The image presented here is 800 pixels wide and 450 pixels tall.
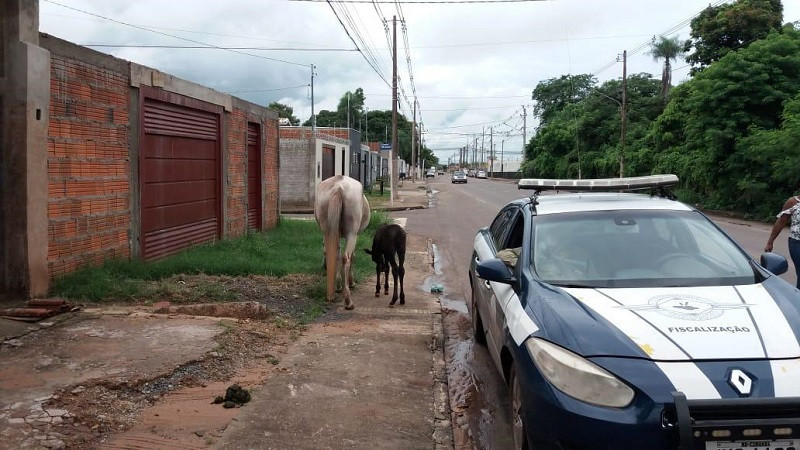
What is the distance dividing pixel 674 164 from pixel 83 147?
29.0 meters

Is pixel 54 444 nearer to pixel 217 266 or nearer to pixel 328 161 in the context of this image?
pixel 217 266

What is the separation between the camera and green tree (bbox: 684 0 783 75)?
34.3 meters

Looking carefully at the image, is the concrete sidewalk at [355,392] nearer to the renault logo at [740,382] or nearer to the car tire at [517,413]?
the car tire at [517,413]

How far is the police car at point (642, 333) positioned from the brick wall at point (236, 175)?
9.38 m

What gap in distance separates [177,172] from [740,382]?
9664 mm

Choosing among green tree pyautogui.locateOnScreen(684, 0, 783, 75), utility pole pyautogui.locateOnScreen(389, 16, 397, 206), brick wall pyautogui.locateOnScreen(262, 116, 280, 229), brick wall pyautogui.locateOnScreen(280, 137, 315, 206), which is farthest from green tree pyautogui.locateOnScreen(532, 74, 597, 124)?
brick wall pyautogui.locateOnScreen(262, 116, 280, 229)

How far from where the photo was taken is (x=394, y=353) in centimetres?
621

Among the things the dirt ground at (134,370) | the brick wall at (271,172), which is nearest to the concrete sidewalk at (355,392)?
the dirt ground at (134,370)

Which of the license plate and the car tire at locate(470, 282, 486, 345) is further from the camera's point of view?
the car tire at locate(470, 282, 486, 345)

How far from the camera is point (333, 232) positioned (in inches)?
323

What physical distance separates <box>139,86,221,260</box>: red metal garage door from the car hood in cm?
763

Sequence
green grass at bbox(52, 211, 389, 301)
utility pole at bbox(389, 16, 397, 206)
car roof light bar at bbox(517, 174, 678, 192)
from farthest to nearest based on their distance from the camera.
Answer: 1. utility pole at bbox(389, 16, 397, 206)
2. green grass at bbox(52, 211, 389, 301)
3. car roof light bar at bbox(517, 174, 678, 192)

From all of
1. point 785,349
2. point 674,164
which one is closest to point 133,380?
point 785,349

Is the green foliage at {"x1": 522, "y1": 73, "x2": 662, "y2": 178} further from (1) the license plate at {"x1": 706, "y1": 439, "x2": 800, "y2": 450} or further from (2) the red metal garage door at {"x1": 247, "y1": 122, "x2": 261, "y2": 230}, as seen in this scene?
(1) the license plate at {"x1": 706, "y1": 439, "x2": 800, "y2": 450}
